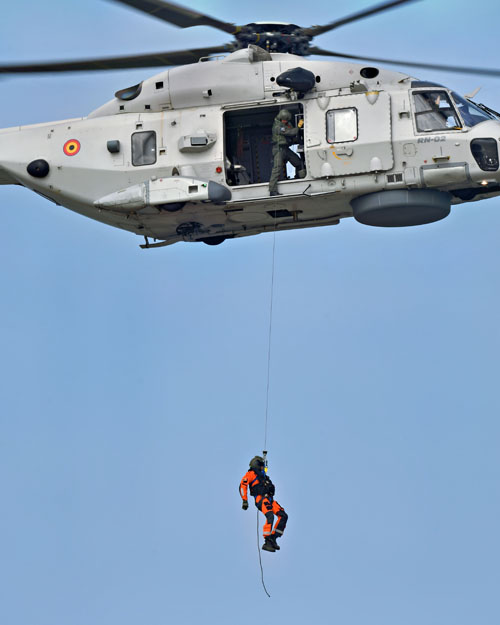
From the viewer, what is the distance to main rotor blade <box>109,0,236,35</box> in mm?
22094

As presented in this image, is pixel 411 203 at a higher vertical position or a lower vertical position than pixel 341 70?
lower

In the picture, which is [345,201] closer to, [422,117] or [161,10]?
[422,117]

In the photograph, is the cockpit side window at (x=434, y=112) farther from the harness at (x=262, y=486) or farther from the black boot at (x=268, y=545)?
the black boot at (x=268, y=545)

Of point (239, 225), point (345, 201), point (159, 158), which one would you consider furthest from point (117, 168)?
point (345, 201)

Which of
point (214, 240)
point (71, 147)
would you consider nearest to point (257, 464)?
point (214, 240)

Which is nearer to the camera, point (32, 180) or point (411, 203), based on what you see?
point (411, 203)

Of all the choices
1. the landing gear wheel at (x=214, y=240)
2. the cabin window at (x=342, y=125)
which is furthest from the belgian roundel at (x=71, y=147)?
the cabin window at (x=342, y=125)

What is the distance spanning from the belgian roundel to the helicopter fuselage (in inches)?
0.7

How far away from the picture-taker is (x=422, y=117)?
22.9 metres

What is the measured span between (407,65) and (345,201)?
95.4 inches

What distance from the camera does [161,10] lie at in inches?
876

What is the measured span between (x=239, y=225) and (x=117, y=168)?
2240 millimetres

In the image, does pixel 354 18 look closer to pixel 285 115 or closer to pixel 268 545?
pixel 285 115

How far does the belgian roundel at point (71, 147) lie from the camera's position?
24.1 m
